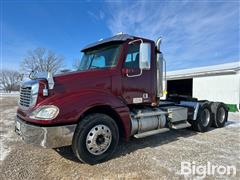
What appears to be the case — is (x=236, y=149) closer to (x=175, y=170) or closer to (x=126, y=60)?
(x=175, y=170)

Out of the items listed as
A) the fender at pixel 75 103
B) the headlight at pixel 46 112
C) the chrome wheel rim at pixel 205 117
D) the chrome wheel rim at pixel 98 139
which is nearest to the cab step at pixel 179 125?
the chrome wheel rim at pixel 205 117

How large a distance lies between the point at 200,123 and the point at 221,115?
1.59 metres

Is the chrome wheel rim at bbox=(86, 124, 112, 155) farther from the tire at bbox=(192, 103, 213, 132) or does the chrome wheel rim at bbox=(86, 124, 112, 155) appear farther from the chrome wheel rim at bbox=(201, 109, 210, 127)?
the chrome wheel rim at bbox=(201, 109, 210, 127)

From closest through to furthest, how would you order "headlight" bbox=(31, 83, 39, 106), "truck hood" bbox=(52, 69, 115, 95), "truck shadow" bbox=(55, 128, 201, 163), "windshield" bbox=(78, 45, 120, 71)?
"headlight" bbox=(31, 83, 39, 106) < "truck hood" bbox=(52, 69, 115, 95) < "truck shadow" bbox=(55, 128, 201, 163) < "windshield" bbox=(78, 45, 120, 71)

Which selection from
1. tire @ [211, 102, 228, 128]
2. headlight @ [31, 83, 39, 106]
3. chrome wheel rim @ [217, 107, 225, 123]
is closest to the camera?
headlight @ [31, 83, 39, 106]

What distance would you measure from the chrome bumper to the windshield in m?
1.67

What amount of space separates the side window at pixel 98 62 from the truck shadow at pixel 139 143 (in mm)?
2009

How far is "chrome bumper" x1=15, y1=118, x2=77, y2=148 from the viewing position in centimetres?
338

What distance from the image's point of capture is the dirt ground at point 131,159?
3.38 m

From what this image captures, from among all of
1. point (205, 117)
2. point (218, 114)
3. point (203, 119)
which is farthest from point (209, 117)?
point (218, 114)

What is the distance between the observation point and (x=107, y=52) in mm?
4695

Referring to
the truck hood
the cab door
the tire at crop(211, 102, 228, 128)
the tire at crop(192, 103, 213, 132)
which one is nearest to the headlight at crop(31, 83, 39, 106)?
the truck hood

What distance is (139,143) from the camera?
203 inches

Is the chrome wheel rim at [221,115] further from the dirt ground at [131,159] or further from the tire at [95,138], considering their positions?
the tire at [95,138]
